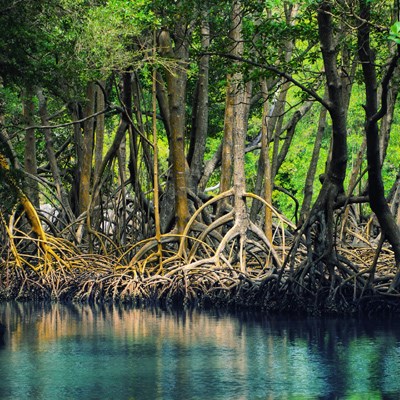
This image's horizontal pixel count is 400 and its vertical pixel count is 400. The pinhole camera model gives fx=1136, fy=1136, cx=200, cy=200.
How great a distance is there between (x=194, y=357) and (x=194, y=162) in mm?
10092

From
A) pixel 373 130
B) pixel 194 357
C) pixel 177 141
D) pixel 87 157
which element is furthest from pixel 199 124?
pixel 194 357

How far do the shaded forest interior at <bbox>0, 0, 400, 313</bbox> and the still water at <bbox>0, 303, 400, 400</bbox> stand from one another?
109 cm

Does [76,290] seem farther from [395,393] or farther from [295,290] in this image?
[395,393]

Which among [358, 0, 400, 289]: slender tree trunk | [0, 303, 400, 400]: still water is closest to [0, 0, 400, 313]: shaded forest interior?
[358, 0, 400, 289]: slender tree trunk

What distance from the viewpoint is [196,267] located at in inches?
778

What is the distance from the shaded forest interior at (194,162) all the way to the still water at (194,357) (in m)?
1.09

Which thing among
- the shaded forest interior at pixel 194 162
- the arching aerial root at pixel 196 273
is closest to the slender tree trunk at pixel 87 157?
the shaded forest interior at pixel 194 162

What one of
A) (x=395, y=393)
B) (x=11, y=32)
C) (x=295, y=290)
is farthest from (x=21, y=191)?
(x=395, y=393)

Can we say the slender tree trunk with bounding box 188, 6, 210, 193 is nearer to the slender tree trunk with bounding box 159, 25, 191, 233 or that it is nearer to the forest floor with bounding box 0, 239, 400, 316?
the slender tree trunk with bounding box 159, 25, 191, 233

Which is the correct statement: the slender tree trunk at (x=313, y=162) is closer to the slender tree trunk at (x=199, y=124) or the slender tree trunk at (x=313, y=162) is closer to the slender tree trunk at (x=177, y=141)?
the slender tree trunk at (x=199, y=124)

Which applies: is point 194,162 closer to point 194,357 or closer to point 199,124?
point 199,124

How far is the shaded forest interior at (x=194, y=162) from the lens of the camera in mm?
16781

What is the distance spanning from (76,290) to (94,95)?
521 centimetres

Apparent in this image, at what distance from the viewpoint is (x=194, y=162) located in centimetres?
2353
